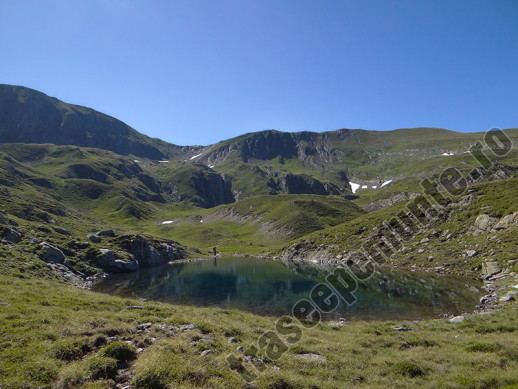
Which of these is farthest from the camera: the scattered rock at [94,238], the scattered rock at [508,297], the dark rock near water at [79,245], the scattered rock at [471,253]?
the scattered rock at [94,238]

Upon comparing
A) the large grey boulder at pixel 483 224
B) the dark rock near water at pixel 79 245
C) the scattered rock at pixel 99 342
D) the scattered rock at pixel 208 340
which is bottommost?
the dark rock near water at pixel 79 245

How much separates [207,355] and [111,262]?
65736mm

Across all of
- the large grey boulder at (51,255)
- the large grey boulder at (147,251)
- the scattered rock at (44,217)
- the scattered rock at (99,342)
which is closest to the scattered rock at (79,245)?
the large grey boulder at (51,255)

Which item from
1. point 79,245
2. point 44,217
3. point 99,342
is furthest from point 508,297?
point 44,217

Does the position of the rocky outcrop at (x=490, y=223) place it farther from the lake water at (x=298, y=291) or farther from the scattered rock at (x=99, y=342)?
the scattered rock at (x=99, y=342)

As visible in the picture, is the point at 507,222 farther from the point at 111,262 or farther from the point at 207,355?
the point at 111,262

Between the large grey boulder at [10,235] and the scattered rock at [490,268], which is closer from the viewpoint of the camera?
the scattered rock at [490,268]

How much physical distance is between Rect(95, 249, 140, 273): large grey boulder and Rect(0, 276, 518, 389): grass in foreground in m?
49.5

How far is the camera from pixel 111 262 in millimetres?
68375

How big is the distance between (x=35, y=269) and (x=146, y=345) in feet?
129

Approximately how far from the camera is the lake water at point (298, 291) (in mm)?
32281

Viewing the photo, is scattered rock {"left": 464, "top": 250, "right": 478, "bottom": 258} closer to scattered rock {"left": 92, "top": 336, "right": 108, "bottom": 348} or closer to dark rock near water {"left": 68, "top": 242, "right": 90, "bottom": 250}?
scattered rock {"left": 92, "top": 336, "right": 108, "bottom": 348}

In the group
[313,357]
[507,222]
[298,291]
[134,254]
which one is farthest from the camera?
[134,254]

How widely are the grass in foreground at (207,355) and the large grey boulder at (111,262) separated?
49.5 metres
